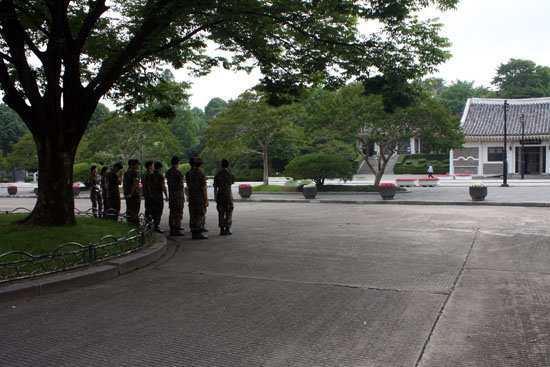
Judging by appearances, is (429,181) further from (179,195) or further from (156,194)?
(156,194)

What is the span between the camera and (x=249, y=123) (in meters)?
26.6

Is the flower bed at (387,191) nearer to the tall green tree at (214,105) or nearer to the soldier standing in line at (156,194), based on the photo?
the soldier standing in line at (156,194)

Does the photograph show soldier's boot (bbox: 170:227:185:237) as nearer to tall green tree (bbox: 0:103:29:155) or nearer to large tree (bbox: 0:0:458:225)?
large tree (bbox: 0:0:458:225)

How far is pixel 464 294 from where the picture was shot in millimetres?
4957

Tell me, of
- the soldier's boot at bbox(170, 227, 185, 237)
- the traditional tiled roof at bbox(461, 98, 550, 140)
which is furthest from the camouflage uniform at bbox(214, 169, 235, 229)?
the traditional tiled roof at bbox(461, 98, 550, 140)

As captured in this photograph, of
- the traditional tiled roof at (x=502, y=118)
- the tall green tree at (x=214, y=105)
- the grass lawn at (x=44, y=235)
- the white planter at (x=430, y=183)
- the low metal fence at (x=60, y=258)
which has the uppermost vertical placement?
the tall green tree at (x=214, y=105)

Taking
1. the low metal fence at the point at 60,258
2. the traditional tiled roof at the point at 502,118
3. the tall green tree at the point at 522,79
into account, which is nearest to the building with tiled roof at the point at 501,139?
the traditional tiled roof at the point at 502,118

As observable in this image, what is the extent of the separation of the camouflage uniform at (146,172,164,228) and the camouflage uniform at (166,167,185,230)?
1.05 ft

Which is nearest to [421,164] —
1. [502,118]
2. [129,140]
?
[502,118]

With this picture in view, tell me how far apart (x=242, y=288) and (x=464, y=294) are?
8.27ft

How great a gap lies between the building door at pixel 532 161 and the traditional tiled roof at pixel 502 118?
6.49 ft

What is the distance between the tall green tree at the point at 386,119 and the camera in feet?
72.2

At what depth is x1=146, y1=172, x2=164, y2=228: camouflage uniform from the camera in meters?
10.2

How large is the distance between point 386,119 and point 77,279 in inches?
761
